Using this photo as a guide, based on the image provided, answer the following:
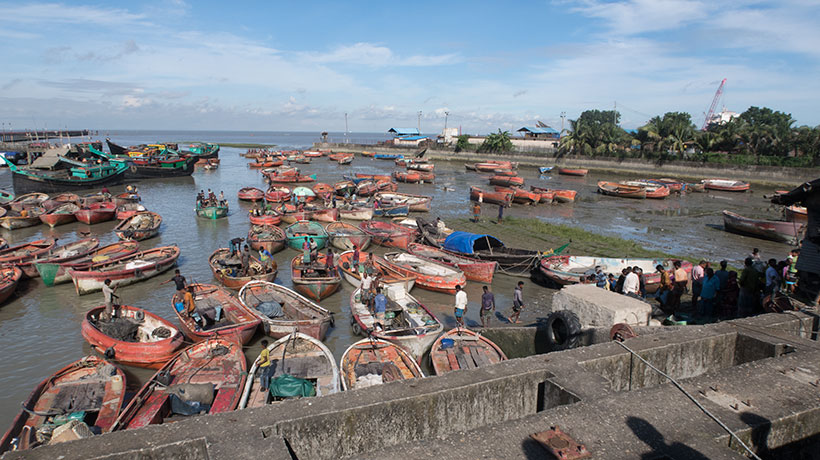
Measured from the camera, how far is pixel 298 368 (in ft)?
34.6

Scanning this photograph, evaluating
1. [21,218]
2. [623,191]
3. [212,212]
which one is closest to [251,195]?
[212,212]

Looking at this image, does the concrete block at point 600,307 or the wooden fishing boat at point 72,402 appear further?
the concrete block at point 600,307

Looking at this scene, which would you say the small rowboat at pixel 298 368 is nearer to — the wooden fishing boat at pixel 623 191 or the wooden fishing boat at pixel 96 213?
the wooden fishing boat at pixel 96 213

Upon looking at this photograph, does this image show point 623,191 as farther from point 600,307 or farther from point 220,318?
point 220,318

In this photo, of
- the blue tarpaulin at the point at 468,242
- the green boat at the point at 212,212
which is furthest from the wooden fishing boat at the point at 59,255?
the blue tarpaulin at the point at 468,242

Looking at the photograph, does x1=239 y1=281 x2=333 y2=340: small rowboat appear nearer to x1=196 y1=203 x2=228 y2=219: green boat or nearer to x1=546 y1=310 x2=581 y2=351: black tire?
x1=546 y1=310 x2=581 y2=351: black tire

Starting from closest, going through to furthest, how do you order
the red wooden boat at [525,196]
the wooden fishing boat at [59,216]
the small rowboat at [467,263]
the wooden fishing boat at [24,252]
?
the wooden fishing boat at [24,252], the small rowboat at [467,263], the wooden fishing boat at [59,216], the red wooden boat at [525,196]

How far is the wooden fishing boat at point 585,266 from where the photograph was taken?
17.1 meters

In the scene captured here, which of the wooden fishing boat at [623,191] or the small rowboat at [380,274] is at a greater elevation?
the wooden fishing boat at [623,191]

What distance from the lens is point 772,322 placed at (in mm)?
8031

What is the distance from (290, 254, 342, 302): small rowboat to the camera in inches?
633

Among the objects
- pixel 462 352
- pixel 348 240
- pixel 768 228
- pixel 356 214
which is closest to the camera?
pixel 462 352

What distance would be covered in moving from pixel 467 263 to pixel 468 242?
1.39 meters

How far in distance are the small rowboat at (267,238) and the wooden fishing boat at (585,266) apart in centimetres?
1273
